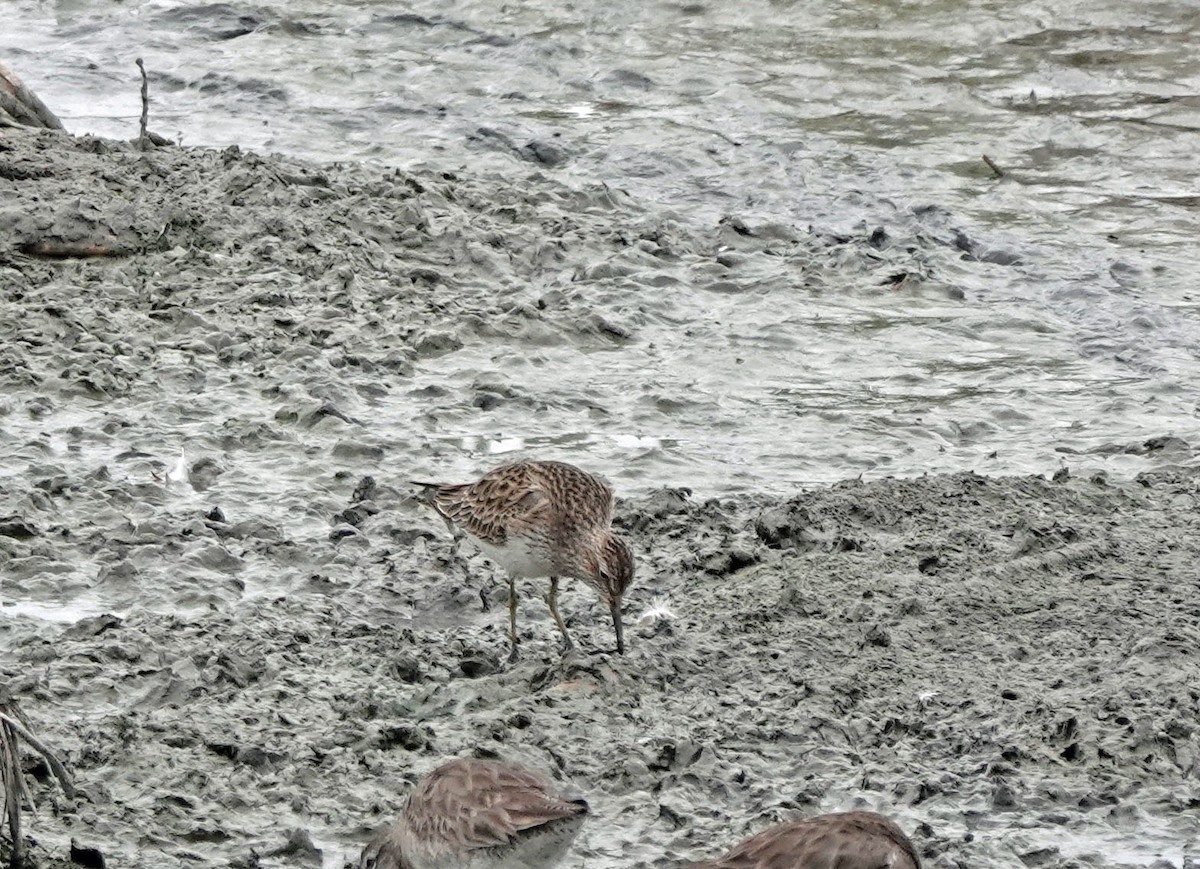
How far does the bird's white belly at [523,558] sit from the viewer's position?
7.04 meters

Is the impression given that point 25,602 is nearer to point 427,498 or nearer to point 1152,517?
point 427,498

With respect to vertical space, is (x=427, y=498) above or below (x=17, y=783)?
below

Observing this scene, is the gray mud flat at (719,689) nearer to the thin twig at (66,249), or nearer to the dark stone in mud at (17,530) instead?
the dark stone in mud at (17,530)

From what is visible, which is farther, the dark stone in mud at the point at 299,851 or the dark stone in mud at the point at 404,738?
the dark stone in mud at the point at 404,738

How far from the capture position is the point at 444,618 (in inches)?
290

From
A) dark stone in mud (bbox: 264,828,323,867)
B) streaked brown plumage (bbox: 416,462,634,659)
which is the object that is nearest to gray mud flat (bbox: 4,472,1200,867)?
dark stone in mud (bbox: 264,828,323,867)

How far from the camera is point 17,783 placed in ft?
16.1

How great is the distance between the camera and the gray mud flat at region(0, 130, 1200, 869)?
5.88 metres

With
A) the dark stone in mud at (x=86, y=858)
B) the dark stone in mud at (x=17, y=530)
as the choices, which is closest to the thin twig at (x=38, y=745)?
the dark stone in mud at (x=86, y=858)

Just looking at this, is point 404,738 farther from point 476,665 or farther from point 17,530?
point 17,530

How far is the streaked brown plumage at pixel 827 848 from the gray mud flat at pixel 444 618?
2.49 ft

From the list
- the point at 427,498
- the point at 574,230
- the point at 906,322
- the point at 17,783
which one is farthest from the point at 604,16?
the point at 17,783

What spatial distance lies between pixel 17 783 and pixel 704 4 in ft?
40.7

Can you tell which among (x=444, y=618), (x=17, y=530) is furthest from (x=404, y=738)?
(x=17, y=530)
